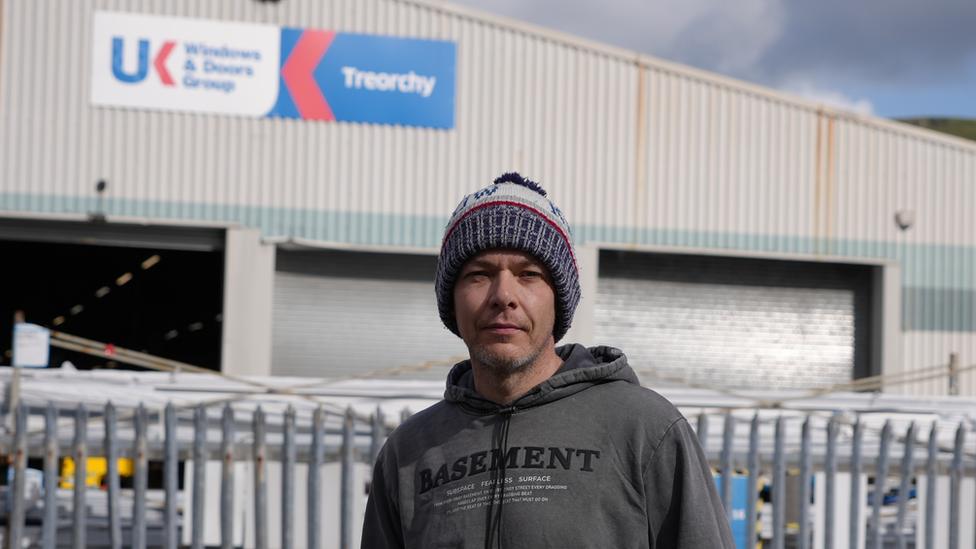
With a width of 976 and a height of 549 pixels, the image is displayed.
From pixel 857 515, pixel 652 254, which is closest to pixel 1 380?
pixel 857 515

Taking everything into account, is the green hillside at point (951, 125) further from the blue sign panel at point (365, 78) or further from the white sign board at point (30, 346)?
the white sign board at point (30, 346)

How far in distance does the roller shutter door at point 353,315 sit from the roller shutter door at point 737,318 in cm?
347

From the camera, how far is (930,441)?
541 cm

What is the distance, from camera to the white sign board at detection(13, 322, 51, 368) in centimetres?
765

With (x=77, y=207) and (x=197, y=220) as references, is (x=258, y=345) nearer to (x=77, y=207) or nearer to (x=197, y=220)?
(x=197, y=220)

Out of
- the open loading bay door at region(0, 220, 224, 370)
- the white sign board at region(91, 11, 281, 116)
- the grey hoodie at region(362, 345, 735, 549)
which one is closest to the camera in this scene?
the grey hoodie at region(362, 345, 735, 549)

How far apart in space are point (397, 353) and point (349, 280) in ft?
5.37

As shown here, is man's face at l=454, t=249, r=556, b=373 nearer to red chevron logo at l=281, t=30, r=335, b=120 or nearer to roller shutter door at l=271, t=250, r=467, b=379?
roller shutter door at l=271, t=250, r=467, b=379

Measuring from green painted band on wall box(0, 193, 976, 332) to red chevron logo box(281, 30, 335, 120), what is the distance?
1.95m

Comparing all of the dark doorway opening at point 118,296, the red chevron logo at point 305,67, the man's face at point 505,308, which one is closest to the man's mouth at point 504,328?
the man's face at point 505,308

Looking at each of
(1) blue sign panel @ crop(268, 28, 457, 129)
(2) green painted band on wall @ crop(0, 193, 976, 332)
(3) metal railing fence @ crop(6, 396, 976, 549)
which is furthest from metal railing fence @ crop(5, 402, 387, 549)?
(1) blue sign panel @ crop(268, 28, 457, 129)

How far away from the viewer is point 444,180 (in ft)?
47.6

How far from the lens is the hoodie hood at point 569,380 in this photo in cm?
185

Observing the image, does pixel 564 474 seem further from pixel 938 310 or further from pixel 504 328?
pixel 938 310
